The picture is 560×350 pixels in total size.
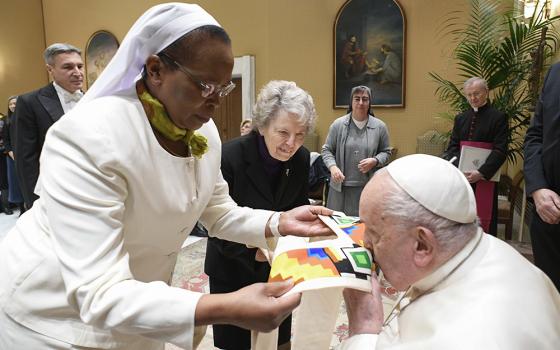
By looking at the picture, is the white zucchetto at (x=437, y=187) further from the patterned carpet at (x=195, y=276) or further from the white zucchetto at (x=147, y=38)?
the patterned carpet at (x=195, y=276)

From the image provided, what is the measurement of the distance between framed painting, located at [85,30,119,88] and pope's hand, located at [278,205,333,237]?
9.92 meters

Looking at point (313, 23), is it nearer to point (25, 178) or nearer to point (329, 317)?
point (25, 178)

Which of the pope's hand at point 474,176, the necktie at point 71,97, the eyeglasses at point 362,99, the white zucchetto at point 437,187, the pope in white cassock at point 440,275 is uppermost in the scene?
the necktie at point 71,97

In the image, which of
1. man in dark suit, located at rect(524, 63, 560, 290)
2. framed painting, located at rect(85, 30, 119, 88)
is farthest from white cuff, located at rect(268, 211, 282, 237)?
framed painting, located at rect(85, 30, 119, 88)

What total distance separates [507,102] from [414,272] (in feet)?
14.7

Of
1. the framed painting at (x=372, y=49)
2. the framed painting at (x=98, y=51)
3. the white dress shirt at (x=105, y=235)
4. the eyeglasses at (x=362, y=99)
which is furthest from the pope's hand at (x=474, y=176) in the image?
the framed painting at (x=98, y=51)

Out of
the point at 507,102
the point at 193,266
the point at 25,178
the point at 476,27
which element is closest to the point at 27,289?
the point at 25,178

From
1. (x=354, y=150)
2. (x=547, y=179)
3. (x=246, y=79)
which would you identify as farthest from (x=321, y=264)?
(x=246, y=79)

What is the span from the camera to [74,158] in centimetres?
99

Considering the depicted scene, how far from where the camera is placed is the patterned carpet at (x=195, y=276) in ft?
11.2

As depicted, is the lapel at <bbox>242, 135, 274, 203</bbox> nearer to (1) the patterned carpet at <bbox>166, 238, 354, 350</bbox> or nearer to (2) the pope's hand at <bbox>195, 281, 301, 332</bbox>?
(2) the pope's hand at <bbox>195, 281, 301, 332</bbox>

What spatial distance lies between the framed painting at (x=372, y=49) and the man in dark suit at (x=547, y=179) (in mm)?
4936

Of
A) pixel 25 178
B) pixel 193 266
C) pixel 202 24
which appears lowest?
pixel 193 266

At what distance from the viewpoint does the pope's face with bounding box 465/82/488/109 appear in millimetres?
4434
